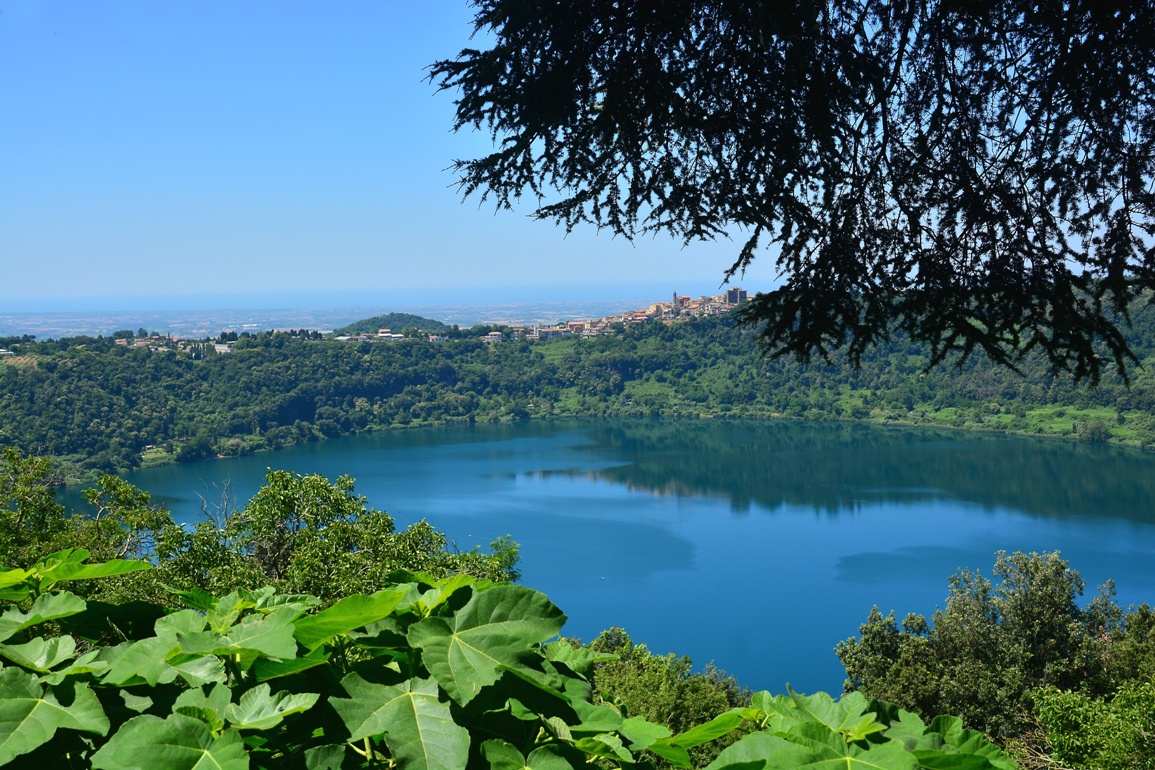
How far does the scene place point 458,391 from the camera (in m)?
68.6

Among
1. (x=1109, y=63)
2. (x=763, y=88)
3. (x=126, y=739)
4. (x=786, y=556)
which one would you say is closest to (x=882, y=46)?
(x=763, y=88)

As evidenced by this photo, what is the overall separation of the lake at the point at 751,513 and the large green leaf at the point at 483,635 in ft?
60.1

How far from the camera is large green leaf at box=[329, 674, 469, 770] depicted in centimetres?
57

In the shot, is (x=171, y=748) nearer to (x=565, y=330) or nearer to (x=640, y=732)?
(x=640, y=732)

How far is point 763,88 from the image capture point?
2.61 metres

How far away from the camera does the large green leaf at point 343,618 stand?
25.3 inches

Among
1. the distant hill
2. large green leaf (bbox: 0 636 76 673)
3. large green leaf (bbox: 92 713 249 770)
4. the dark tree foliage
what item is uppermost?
the dark tree foliage

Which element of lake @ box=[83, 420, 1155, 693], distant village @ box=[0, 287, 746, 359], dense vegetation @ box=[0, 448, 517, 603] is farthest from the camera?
distant village @ box=[0, 287, 746, 359]

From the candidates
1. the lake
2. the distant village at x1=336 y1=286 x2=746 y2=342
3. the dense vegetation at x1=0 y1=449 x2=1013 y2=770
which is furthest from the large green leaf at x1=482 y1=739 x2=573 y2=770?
the distant village at x1=336 y1=286 x2=746 y2=342

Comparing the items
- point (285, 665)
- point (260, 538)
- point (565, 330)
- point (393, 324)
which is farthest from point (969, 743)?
point (393, 324)

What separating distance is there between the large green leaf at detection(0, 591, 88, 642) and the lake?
18.1 m

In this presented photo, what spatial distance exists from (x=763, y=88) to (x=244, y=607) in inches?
88.6

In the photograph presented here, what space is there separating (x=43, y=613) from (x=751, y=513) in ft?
128

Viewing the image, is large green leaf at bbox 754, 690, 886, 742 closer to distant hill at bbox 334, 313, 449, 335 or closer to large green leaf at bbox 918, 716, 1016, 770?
large green leaf at bbox 918, 716, 1016, 770
